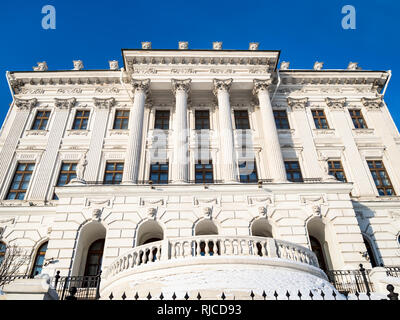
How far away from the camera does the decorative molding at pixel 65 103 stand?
82.7ft

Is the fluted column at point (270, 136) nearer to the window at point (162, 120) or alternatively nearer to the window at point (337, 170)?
the window at point (337, 170)

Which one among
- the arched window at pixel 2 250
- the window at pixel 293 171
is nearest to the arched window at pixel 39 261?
the arched window at pixel 2 250

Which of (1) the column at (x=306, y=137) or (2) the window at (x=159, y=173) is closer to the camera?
(2) the window at (x=159, y=173)

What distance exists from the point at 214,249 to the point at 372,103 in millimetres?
22013

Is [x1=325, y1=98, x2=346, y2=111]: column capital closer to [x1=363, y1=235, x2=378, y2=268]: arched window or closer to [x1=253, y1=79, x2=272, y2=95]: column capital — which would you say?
[x1=253, y1=79, x2=272, y2=95]: column capital

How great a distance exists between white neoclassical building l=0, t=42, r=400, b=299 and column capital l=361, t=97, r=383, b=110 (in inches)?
4.6

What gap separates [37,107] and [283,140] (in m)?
20.4

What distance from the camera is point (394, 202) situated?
19.7 m

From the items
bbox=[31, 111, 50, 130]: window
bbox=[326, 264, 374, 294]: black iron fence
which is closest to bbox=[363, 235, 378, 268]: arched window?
bbox=[326, 264, 374, 294]: black iron fence

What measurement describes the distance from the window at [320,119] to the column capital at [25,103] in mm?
23523

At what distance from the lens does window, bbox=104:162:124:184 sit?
21.3 meters

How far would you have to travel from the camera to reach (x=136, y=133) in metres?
21.5
